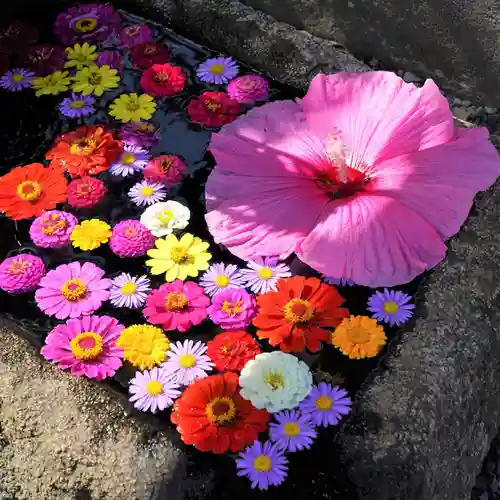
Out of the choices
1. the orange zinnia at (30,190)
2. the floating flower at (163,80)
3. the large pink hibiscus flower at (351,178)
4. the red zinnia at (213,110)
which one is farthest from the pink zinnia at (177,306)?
the floating flower at (163,80)

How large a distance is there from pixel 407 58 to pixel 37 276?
3.69 ft

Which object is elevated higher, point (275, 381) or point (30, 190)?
point (275, 381)

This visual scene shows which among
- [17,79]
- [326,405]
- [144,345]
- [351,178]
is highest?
[351,178]

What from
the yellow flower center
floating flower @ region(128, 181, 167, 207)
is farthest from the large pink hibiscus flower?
the yellow flower center

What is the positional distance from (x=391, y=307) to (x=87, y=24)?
51.3 inches

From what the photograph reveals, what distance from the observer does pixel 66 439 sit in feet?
4.66

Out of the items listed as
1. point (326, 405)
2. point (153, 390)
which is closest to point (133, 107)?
point (153, 390)

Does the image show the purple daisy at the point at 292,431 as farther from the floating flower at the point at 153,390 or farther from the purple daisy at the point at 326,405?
the floating flower at the point at 153,390

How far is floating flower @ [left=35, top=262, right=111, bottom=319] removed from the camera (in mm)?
1666

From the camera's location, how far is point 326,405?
4.89 feet

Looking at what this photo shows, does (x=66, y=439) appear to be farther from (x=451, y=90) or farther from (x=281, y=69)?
(x=451, y=90)

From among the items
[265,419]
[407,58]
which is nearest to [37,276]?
[265,419]

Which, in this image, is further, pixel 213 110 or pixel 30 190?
pixel 213 110

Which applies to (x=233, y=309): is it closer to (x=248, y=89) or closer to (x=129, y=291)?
(x=129, y=291)
